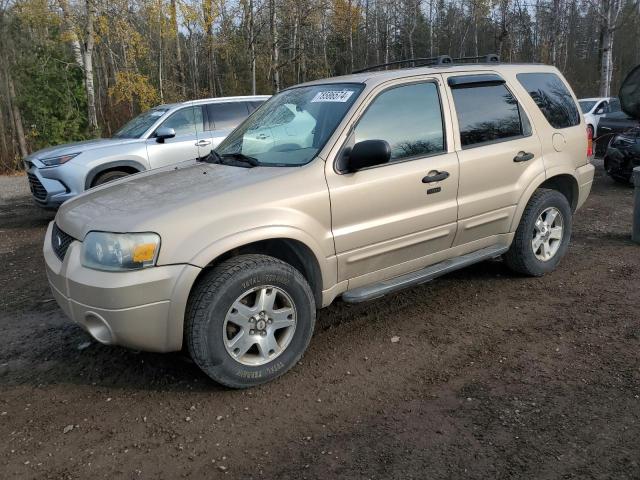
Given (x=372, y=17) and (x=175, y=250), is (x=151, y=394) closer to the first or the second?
(x=175, y=250)

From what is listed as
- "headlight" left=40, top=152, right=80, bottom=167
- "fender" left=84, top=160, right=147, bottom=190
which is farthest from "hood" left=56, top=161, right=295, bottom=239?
"headlight" left=40, top=152, right=80, bottom=167

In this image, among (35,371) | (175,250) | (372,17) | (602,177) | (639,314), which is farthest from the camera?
(372,17)

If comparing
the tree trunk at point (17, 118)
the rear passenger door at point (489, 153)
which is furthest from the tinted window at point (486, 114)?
the tree trunk at point (17, 118)

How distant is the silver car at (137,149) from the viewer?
8.20m

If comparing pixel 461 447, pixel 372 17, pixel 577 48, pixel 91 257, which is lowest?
pixel 461 447

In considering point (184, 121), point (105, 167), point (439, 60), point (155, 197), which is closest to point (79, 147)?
point (105, 167)

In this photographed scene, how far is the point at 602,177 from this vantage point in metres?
11.0

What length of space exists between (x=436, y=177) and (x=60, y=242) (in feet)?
8.78

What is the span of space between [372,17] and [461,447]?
47228 millimetres

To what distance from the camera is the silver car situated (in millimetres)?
8195

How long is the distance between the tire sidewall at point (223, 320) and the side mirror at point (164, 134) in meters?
5.76

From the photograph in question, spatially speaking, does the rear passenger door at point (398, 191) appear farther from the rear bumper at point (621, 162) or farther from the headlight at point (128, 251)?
the rear bumper at point (621, 162)

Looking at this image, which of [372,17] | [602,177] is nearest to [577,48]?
[372,17]

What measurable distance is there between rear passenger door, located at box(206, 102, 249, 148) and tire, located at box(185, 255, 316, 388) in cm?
629
